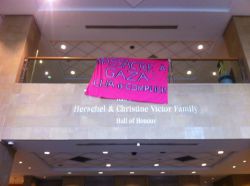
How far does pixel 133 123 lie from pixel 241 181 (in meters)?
8.88

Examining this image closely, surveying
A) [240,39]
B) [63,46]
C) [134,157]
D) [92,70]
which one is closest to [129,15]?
[92,70]

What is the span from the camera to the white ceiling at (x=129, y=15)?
22.8 ft

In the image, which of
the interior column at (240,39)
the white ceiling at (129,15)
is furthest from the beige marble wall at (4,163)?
the interior column at (240,39)

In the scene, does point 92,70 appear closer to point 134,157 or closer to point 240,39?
point 134,157

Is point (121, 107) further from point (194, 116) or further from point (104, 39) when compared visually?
point (104, 39)

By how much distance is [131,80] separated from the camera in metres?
6.21

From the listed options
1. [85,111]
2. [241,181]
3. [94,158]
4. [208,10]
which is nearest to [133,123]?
Answer: [85,111]

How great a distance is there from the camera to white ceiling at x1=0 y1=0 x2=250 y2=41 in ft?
22.8

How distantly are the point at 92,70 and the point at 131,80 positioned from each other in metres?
1.09

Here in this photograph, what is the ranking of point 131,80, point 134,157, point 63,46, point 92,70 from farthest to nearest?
1. point 63,46
2. point 134,157
3. point 92,70
4. point 131,80

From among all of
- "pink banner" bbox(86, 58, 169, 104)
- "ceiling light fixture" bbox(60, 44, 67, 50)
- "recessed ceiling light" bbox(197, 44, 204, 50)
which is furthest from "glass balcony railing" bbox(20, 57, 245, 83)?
"recessed ceiling light" bbox(197, 44, 204, 50)

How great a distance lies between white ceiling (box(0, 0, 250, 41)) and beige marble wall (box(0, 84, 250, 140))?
2.39m

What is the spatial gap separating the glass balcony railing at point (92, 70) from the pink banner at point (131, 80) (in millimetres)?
274

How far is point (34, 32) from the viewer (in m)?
7.41
